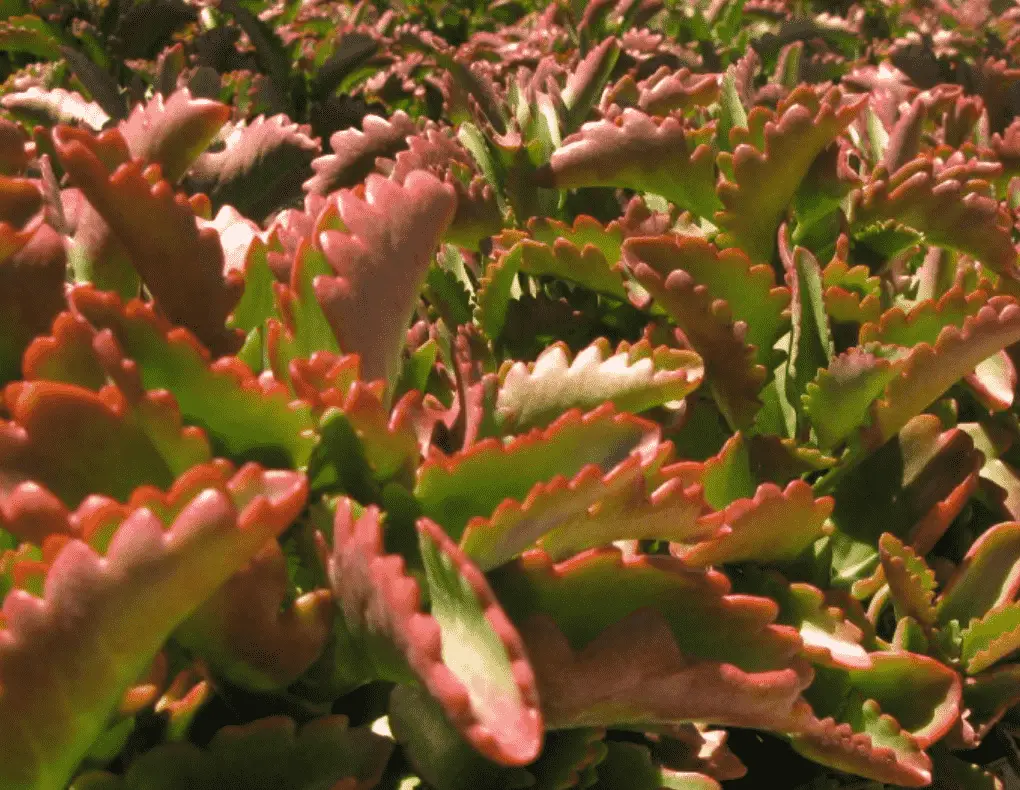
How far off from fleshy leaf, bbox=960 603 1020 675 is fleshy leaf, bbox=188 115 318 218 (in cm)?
104

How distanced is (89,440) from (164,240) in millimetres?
227

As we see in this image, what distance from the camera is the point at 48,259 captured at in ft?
2.86

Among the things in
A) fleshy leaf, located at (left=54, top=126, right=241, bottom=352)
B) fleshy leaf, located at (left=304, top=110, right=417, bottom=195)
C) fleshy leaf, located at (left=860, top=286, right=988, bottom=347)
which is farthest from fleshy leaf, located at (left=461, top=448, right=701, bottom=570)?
fleshy leaf, located at (left=304, top=110, right=417, bottom=195)

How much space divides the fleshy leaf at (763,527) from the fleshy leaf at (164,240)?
457 mm

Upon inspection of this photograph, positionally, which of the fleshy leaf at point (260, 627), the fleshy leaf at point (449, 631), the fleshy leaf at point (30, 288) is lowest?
the fleshy leaf at point (260, 627)

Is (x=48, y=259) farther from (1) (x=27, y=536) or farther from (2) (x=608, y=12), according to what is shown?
(2) (x=608, y=12)

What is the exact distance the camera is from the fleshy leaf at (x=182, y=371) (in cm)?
78

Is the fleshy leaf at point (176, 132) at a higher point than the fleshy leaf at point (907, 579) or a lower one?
higher

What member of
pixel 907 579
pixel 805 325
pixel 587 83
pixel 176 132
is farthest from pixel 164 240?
pixel 587 83

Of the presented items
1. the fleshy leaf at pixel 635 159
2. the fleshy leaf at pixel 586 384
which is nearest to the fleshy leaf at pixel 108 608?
the fleshy leaf at pixel 586 384

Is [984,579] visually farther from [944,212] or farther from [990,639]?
[944,212]

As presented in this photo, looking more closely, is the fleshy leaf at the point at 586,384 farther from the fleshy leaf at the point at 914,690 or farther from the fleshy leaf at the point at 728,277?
the fleshy leaf at the point at 914,690

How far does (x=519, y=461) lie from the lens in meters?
0.83

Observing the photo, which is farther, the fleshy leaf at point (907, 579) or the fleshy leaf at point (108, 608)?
the fleshy leaf at point (907, 579)
